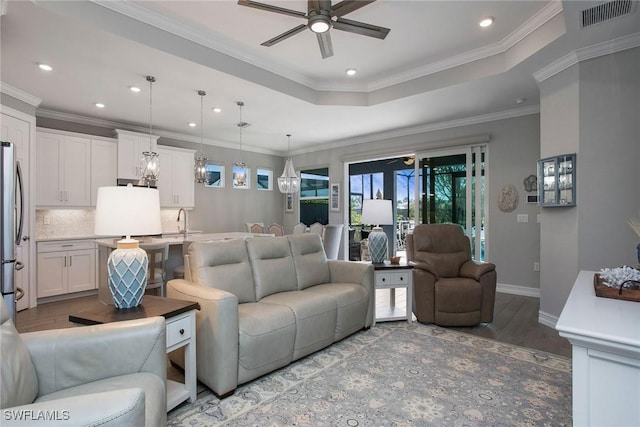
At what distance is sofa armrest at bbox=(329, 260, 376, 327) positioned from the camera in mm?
3346

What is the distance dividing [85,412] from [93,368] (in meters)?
0.62

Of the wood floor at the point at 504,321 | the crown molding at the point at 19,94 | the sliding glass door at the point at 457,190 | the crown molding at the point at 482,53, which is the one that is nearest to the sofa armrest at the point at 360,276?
the wood floor at the point at 504,321

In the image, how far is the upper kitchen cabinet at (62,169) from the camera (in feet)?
15.2

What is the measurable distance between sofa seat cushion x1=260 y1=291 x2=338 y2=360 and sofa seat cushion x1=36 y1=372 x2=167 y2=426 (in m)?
1.22

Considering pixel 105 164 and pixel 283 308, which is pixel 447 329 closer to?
pixel 283 308

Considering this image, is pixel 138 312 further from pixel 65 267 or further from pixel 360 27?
pixel 65 267

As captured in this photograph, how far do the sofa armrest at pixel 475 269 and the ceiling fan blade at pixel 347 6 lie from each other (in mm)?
2757

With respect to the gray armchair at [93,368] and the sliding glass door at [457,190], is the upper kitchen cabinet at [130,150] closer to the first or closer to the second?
the gray armchair at [93,368]

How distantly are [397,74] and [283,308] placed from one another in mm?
3263

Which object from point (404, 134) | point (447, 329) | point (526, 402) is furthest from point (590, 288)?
point (404, 134)

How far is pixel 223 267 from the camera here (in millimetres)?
2668

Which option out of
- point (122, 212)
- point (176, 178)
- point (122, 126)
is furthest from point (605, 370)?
point (122, 126)

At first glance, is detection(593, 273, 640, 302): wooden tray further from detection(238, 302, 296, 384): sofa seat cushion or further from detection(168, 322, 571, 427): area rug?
Answer: detection(238, 302, 296, 384): sofa seat cushion

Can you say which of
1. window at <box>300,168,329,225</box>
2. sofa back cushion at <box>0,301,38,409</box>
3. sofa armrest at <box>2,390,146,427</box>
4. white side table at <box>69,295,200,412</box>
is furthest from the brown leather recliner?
window at <box>300,168,329,225</box>
